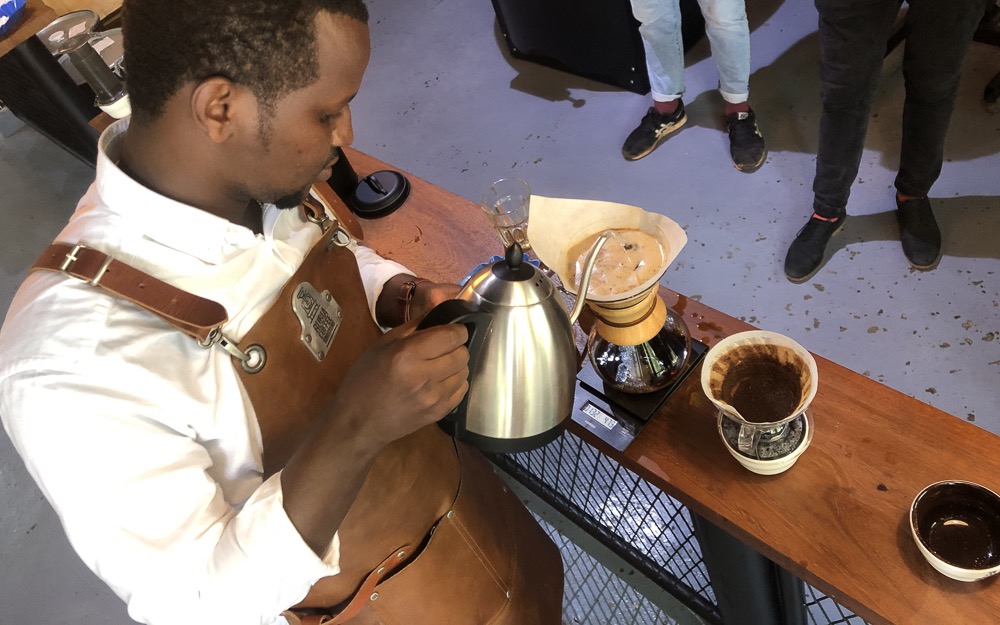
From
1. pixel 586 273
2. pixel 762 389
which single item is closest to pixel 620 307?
pixel 586 273

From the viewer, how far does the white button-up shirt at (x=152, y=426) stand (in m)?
0.72

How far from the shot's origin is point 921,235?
219 centimetres

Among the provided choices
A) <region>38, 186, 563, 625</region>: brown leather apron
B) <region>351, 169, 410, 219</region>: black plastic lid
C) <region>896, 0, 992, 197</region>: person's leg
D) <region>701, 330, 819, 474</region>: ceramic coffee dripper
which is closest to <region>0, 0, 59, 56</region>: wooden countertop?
<region>351, 169, 410, 219</region>: black plastic lid

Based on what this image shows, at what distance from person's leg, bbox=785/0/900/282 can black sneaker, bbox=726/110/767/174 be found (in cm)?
47

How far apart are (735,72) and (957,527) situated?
2.15 m

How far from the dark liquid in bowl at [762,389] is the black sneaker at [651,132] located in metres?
1.98

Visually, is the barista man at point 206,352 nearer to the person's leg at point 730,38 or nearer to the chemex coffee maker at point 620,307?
the chemex coffee maker at point 620,307

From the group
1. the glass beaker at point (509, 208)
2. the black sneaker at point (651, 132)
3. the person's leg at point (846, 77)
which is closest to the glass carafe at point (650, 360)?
the glass beaker at point (509, 208)

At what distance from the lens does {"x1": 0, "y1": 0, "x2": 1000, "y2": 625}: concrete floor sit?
207 cm

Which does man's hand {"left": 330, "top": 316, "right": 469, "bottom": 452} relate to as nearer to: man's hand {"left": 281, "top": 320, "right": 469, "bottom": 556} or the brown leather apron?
man's hand {"left": 281, "top": 320, "right": 469, "bottom": 556}

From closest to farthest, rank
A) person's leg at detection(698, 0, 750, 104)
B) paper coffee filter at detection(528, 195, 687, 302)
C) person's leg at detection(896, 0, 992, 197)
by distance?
paper coffee filter at detection(528, 195, 687, 302)
person's leg at detection(896, 0, 992, 197)
person's leg at detection(698, 0, 750, 104)

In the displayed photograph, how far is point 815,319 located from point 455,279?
1.32 m

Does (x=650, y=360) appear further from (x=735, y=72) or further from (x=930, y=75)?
(x=735, y=72)

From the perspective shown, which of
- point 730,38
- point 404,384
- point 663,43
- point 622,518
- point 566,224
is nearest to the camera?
point 404,384
